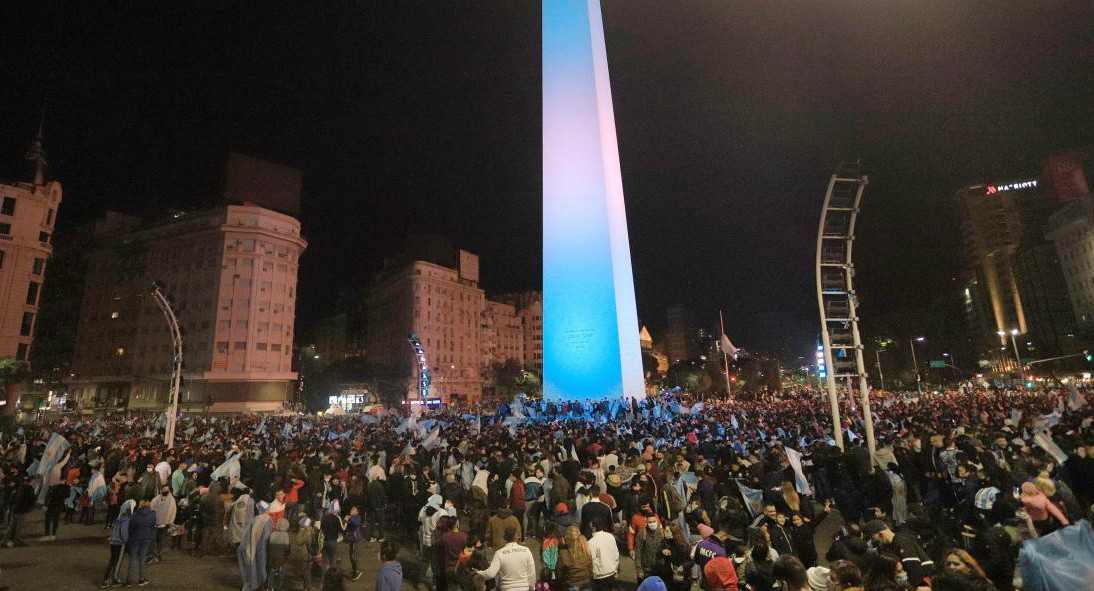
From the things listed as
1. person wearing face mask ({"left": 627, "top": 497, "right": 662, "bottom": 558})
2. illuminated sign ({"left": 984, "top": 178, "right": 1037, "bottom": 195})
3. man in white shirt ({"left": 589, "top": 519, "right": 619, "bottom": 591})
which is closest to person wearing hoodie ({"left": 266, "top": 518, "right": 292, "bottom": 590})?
man in white shirt ({"left": 589, "top": 519, "right": 619, "bottom": 591})

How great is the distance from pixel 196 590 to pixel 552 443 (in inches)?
367

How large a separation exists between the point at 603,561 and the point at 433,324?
101 meters

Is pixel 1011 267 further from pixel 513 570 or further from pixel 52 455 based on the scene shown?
pixel 52 455

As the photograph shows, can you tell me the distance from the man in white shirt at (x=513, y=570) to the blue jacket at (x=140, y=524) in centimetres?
647

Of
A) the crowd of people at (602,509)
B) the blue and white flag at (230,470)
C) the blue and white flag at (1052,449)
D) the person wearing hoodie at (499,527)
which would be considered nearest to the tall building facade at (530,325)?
the crowd of people at (602,509)

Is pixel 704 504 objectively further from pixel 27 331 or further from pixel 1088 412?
pixel 27 331

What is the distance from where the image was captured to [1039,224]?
4363 inches

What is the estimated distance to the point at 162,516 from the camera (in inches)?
404

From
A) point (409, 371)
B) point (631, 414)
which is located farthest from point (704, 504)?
point (409, 371)

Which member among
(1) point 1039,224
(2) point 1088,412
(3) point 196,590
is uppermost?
(1) point 1039,224

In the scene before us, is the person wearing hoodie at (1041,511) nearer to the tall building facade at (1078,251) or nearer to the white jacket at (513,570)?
the white jacket at (513,570)

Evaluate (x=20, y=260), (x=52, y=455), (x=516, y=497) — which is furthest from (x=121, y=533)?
(x=20, y=260)

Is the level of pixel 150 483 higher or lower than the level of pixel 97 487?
higher

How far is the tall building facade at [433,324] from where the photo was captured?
102688 millimetres
